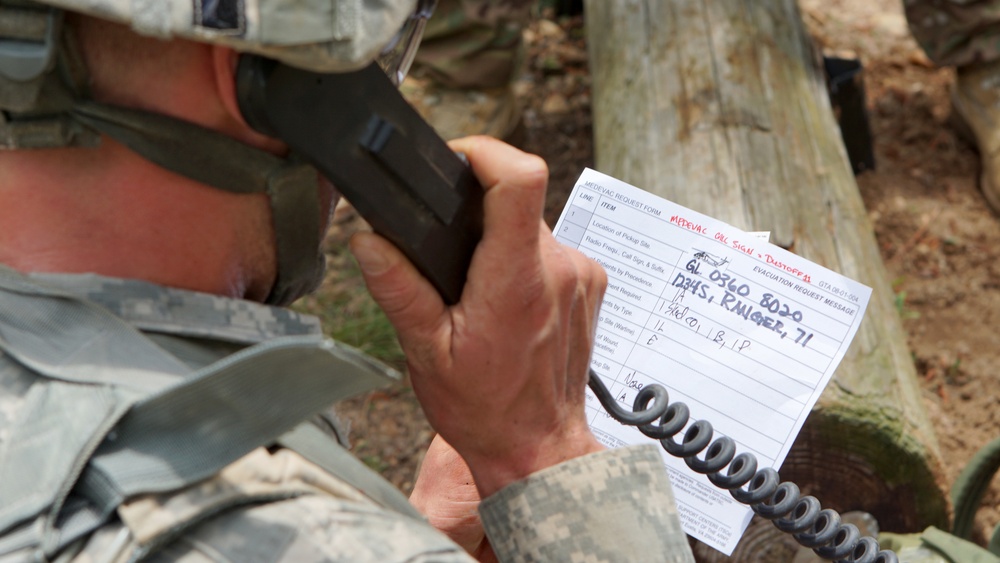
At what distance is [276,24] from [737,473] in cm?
93

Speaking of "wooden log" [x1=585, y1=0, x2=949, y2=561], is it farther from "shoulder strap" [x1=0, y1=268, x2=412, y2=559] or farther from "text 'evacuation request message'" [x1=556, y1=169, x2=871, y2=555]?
"shoulder strap" [x1=0, y1=268, x2=412, y2=559]

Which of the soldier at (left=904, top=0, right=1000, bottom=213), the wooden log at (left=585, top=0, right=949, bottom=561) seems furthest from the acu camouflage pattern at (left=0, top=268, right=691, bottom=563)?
the soldier at (left=904, top=0, right=1000, bottom=213)

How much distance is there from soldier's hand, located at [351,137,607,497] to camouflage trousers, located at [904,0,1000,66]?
281 centimetres

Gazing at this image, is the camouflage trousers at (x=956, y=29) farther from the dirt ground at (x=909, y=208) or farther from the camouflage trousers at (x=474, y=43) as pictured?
the camouflage trousers at (x=474, y=43)

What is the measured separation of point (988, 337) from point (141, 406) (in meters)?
2.81

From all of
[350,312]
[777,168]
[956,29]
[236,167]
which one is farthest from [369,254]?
[956,29]

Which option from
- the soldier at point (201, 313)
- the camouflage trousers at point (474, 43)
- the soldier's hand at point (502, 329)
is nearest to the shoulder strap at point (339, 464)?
the soldier at point (201, 313)

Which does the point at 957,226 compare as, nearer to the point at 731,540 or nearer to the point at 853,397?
the point at 853,397

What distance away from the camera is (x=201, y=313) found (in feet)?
3.44

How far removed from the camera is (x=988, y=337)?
3.12 meters

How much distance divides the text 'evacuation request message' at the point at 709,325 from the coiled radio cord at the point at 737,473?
31 millimetres

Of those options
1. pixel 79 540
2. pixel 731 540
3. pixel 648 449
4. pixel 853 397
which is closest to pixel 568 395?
pixel 648 449

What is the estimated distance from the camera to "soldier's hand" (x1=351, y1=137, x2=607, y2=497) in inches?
44.0

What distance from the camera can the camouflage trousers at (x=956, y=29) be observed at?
351 cm
